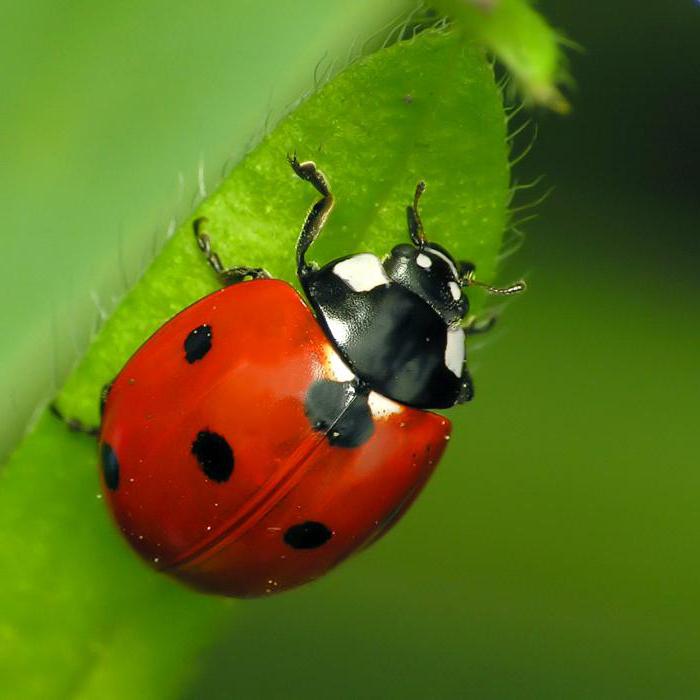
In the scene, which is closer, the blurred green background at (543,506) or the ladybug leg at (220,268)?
Result: the ladybug leg at (220,268)

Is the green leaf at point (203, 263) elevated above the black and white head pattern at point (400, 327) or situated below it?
above

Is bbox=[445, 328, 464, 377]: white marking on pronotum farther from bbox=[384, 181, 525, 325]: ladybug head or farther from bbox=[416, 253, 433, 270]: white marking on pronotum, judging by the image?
bbox=[416, 253, 433, 270]: white marking on pronotum

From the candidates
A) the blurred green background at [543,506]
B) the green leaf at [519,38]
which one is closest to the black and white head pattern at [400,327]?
the green leaf at [519,38]

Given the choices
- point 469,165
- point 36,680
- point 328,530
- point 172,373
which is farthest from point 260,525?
point 469,165

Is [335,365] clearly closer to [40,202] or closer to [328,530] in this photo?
[328,530]

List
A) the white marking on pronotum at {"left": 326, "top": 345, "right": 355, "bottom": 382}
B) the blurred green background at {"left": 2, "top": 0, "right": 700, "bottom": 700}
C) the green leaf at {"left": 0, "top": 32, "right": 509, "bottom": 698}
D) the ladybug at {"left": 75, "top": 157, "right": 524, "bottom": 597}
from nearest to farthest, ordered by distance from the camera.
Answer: the green leaf at {"left": 0, "top": 32, "right": 509, "bottom": 698}
the ladybug at {"left": 75, "top": 157, "right": 524, "bottom": 597}
the white marking on pronotum at {"left": 326, "top": 345, "right": 355, "bottom": 382}
the blurred green background at {"left": 2, "top": 0, "right": 700, "bottom": 700}

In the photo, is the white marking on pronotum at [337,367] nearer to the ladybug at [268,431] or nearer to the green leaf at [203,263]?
the ladybug at [268,431]

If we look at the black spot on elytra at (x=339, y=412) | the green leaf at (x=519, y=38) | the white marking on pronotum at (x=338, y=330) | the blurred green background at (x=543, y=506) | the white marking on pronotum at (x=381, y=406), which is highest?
the green leaf at (x=519, y=38)

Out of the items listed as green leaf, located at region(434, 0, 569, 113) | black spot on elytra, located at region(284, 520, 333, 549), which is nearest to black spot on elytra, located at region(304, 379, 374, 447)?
black spot on elytra, located at region(284, 520, 333, 549)
